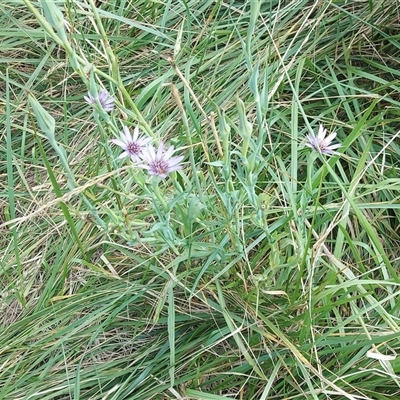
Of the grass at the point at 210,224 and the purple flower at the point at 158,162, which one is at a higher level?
the purple flower at the point at 158,162

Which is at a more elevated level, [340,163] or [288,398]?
[340,163]

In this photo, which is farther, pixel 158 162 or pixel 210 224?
pixel 210 224

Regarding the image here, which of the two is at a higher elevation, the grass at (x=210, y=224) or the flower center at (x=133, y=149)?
the flower center at (x=133, y=149)

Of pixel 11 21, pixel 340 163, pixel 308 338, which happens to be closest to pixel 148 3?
pixel 11 21

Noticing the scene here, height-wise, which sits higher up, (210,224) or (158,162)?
(158,162)

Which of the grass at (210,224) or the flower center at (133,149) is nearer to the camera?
the flower center at (133,149)

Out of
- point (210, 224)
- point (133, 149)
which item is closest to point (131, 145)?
point (133, 149)

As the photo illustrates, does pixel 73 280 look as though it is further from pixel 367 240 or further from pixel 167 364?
pixel 367 240

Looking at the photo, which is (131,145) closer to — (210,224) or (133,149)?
(133,149)
